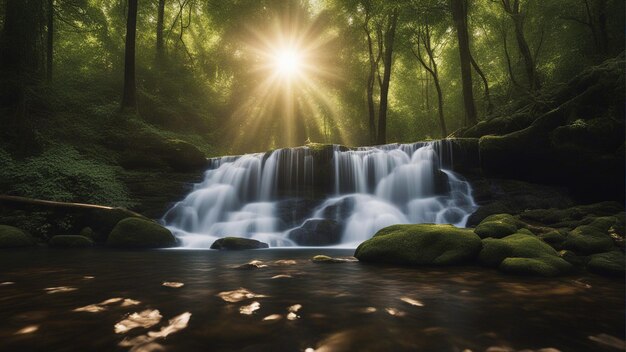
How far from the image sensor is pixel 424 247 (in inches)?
279

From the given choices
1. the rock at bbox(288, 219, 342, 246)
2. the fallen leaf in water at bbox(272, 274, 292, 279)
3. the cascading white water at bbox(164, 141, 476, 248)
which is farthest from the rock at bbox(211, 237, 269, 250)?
the fallen leaf in water at bbox(272, 274, 292, 279)

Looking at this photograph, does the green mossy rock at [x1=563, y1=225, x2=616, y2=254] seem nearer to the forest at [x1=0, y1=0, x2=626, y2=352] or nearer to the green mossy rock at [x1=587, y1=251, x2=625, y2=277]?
the forest at [x1=0, y1=0, x2=626, y2=352]

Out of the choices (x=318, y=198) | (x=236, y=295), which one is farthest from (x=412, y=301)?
(x=318, y=198)

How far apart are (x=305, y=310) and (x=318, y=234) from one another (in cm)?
802

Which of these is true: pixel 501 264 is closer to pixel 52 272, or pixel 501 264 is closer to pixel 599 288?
pixel 599 288

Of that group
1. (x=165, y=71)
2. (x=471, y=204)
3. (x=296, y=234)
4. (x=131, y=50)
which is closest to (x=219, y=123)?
(x=165, y=71)

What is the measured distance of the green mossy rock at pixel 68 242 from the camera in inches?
406

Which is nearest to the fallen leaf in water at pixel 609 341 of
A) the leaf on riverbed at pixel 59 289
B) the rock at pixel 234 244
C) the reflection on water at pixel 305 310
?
the reflection on water at pixel 305 310

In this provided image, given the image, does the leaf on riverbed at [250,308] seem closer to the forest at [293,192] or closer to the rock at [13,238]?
the forest at [293,192]

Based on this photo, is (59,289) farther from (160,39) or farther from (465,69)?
(160,39)

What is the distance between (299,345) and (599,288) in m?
4.72

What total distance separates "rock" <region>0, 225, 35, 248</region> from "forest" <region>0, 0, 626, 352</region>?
0.19 ft

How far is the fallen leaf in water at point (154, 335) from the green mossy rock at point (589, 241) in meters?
7.37

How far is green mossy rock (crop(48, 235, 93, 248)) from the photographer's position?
10320 mm
